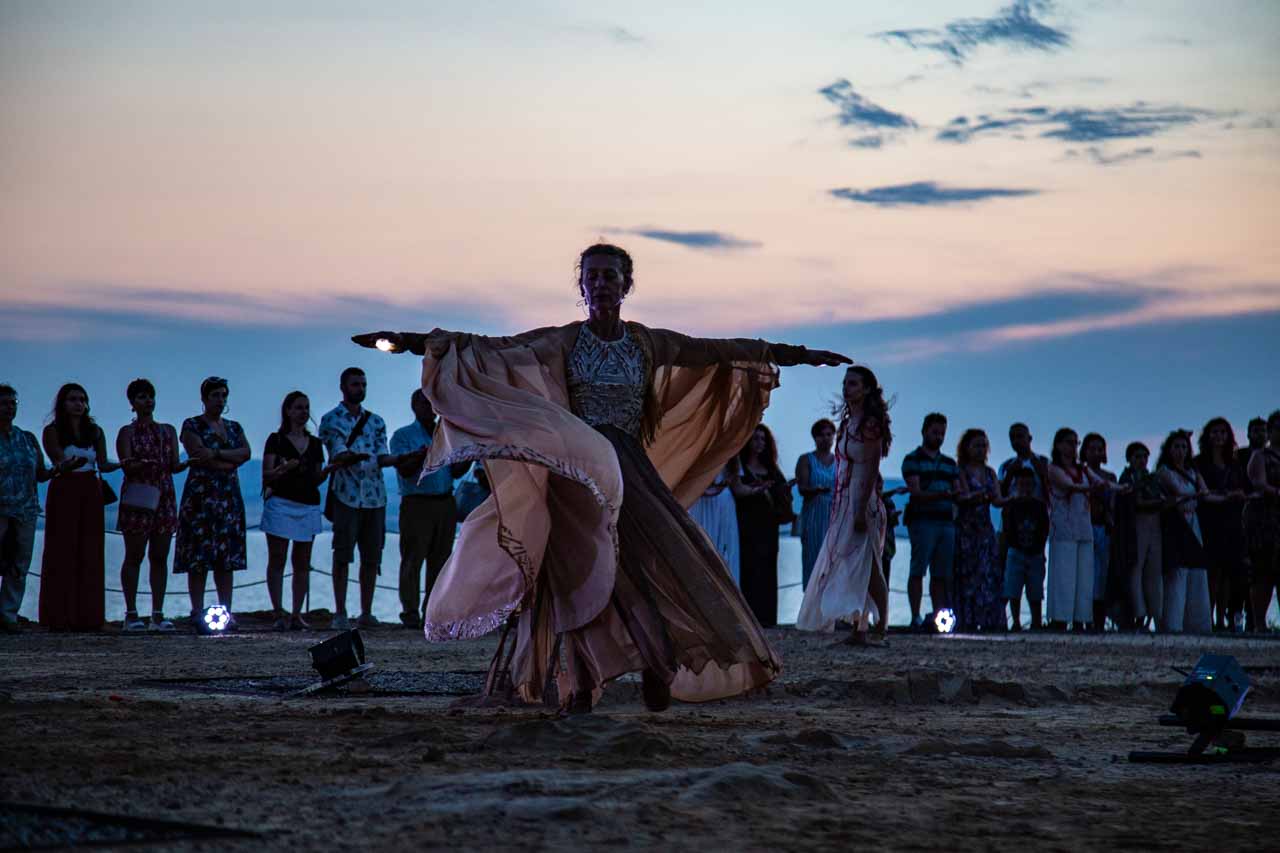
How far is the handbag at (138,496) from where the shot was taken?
13180 millimetres

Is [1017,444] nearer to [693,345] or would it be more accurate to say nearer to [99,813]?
[693,345]

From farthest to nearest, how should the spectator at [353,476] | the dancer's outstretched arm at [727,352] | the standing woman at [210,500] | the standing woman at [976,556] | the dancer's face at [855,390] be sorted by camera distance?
the standing woman at [976,556], the spectator at [353,476], the standing woman at [210,500], the dancer's face at [855,390], the dancer's outstretched arm at [727,352]

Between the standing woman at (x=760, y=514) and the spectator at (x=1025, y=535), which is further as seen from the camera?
the spectator at (x=1025, y=535)

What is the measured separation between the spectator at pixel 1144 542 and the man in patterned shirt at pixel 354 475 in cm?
740

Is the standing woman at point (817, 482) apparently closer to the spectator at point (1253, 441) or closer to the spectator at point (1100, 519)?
the spectator at point (1100, 519)

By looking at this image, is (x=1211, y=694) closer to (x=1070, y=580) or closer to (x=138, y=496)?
(x=138, y=496)

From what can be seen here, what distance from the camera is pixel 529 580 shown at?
24.3 ft

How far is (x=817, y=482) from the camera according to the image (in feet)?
53.3

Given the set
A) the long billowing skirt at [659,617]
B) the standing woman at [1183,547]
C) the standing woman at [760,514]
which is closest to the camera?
the long billowing skirt at [659,617]

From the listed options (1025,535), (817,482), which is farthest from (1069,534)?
(817,482)

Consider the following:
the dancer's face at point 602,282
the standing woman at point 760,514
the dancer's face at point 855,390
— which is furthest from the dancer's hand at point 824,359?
the standing woman at point 760,514

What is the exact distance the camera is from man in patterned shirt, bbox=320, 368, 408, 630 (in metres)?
13.8

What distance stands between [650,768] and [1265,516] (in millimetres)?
12227

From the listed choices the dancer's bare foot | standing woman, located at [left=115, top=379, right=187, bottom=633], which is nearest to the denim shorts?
standing woman, located at [left=115, top=379, right=187, bottom=633]
